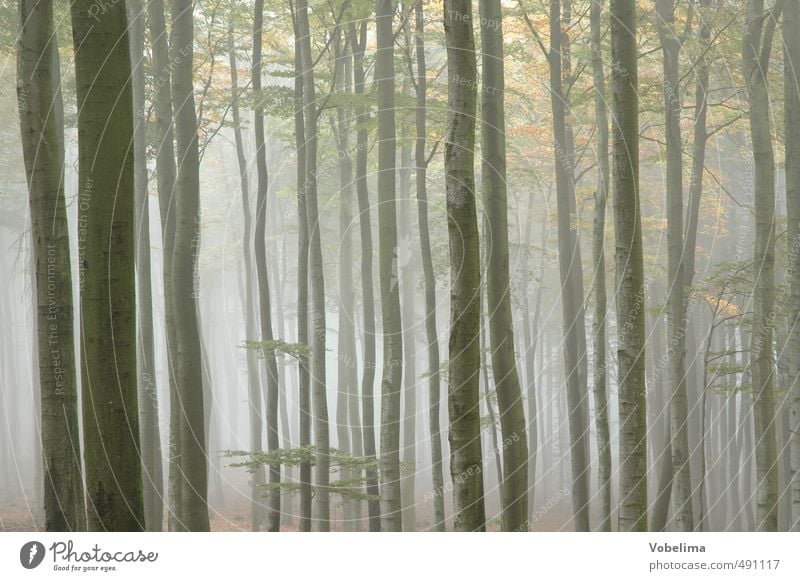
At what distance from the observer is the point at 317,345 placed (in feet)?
49.3

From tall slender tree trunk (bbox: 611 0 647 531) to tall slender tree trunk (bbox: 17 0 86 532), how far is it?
570 centimetres

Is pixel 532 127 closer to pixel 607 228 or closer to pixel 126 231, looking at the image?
pixel 607 228

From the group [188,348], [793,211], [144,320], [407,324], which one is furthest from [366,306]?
[407,324]

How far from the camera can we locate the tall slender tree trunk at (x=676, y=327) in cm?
1325

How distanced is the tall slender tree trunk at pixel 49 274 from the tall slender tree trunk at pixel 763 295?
9254mm

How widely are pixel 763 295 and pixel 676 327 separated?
1753 millimetres

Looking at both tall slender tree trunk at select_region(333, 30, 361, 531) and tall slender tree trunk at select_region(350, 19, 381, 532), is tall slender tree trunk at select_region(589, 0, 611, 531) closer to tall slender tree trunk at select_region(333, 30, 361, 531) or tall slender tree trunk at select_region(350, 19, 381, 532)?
tall slender tree trunk at select_region(350, 19, 381, 532)

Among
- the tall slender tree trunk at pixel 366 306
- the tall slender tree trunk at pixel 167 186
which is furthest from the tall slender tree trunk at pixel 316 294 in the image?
the tall slender tree trunk at pixel 167 186

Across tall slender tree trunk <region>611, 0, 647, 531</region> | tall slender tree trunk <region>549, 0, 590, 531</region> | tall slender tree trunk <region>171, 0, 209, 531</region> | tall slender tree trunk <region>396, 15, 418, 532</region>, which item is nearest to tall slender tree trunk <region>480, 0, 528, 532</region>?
tall slender tree trunk <region>611, 0, 647, 531</region>

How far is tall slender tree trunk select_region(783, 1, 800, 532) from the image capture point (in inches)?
458

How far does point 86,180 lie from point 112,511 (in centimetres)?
267

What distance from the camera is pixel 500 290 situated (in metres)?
10.3

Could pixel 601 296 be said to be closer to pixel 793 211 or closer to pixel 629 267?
pixel 793 211
